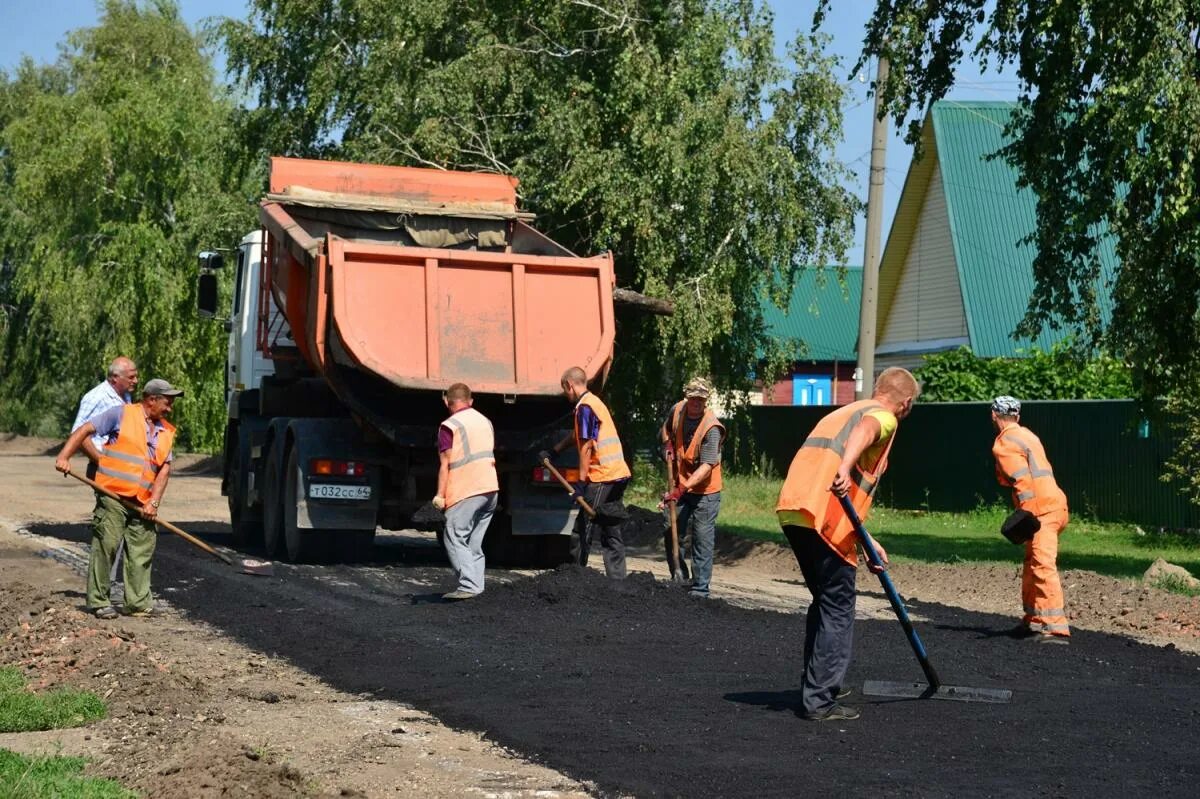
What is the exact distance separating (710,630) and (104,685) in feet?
14.2

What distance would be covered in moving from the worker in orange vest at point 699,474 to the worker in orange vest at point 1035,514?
8.15ft

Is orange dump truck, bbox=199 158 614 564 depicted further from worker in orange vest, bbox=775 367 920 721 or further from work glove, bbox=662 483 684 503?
worker in orange vest, bbox=775 367 920 721

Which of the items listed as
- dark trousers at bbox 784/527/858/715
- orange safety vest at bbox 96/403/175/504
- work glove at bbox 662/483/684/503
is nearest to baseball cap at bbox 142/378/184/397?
orange safety vest at bbox 96/403/175/504

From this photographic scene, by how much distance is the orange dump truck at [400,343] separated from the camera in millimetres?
14703

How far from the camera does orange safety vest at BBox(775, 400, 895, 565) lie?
798cm

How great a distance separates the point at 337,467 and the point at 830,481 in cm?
815

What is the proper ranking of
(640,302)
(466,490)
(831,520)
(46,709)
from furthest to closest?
(640,302) < (466,490) < (831,520) < (46,709)

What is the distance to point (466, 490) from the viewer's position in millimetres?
12992

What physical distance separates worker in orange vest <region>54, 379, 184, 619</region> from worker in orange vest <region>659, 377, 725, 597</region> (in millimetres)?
4110

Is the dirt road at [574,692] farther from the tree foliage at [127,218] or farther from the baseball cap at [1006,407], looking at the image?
the tree foliage at [127,218]

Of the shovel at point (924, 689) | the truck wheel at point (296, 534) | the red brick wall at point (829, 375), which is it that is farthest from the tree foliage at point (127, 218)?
the shovel at point (924, 689)

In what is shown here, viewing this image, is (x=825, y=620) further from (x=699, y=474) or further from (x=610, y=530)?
(x=610, y=530)

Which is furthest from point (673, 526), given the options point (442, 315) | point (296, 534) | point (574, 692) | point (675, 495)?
point (574, 692)

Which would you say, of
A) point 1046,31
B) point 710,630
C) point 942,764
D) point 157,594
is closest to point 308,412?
Answer: point 157,594
